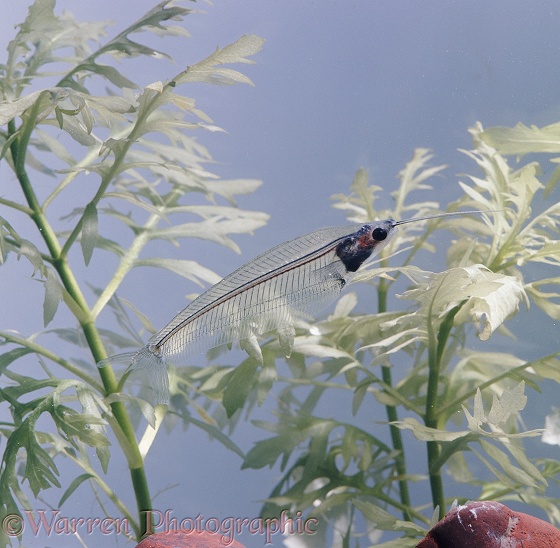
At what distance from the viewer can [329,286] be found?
86cm

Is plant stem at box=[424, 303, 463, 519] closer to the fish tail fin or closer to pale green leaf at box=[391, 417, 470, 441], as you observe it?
pale green leaf at box=[391, 417, 470, 441]

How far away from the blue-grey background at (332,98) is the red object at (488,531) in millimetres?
1310

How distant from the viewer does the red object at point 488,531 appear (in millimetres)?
806

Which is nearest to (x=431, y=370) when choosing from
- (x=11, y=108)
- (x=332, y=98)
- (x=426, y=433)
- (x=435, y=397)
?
(x=435, y=397)

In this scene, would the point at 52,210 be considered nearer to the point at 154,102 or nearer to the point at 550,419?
the point at 154,102

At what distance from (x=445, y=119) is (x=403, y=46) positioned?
0.34m

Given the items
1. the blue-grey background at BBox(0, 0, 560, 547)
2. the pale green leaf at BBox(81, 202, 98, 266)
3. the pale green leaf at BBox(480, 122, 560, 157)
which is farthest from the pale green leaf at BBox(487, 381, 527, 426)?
the blue-grey background at BBox(0, 0, 560, 547)

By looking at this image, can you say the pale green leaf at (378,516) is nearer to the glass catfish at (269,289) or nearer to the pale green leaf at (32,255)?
the glass catfish at (269,289)

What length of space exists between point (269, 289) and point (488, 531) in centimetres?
46

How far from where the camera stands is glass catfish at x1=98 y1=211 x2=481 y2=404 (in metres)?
0.82

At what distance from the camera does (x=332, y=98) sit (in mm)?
2354

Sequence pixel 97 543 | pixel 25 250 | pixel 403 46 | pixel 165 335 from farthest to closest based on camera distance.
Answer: pixel 403 46, pixel 97 543, pixel 25 250, pixel 165 335

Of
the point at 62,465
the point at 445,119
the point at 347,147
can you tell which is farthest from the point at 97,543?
the point at 445,119

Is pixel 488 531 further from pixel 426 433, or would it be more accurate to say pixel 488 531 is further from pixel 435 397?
pixel 435 397
